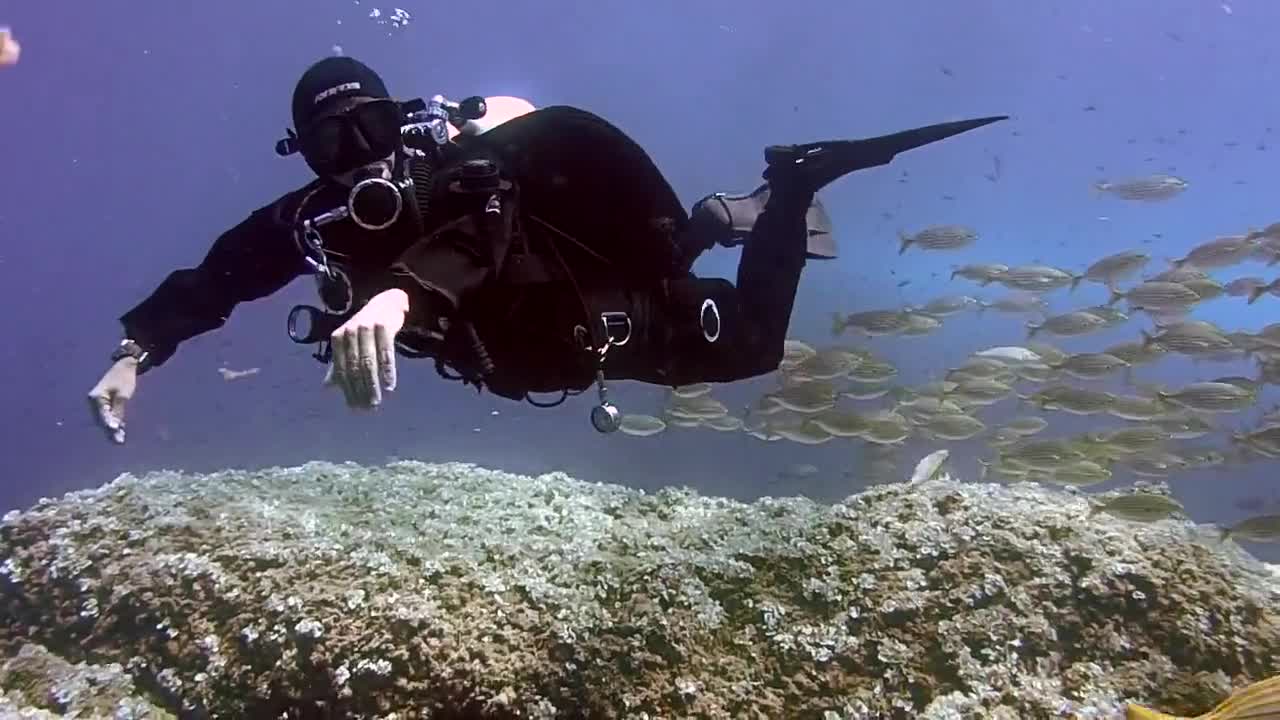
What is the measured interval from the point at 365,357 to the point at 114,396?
1692 mm

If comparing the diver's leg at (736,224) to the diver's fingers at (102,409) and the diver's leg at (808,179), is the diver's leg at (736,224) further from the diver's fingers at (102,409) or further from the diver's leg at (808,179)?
the diver's fingers at (102,409)

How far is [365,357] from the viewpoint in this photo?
2590mm

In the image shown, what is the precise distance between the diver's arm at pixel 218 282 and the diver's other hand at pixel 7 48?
1.13m

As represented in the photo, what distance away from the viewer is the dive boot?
5.23 m

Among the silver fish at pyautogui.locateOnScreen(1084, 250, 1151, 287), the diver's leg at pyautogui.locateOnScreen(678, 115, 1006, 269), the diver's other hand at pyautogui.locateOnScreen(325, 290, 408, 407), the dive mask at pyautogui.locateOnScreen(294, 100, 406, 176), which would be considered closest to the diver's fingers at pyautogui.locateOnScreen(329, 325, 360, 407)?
the diver's other hand at pyautogui.locateOnScreen(325, 290, 408, 407)

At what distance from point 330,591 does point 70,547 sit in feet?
7.44

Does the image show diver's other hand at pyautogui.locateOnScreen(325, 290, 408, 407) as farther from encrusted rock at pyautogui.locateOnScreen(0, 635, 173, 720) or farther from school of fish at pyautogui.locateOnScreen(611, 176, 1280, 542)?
school of fish at pyautogui.locateOnScreen(611, 176, 1280, 542)

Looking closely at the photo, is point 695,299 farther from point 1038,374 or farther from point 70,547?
point 1038,374

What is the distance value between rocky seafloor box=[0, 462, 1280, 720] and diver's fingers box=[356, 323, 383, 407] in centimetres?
167

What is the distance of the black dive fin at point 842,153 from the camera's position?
4.68 metres

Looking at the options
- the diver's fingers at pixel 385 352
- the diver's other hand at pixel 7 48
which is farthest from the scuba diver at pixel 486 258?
the diver's other hand at pixel 7 48

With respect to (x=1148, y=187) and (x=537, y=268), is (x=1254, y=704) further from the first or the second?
(x=1148, y=187)

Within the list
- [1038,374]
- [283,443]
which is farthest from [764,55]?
[1038,374]

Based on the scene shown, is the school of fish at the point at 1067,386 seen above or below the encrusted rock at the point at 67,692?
above
